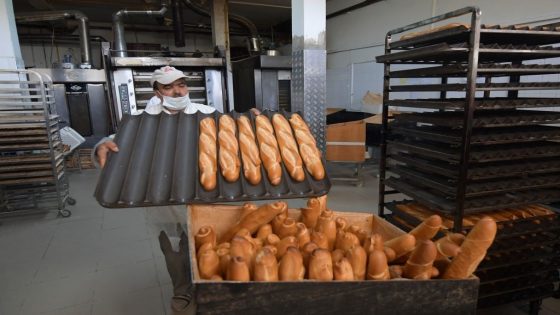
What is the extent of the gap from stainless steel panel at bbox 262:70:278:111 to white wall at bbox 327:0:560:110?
1907 millimetres

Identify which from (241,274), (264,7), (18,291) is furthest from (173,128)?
(264,7)

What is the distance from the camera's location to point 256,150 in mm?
1089

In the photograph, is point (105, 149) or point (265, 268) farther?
point (105, 149)

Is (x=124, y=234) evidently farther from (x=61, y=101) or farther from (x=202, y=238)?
(x=61, y=101)

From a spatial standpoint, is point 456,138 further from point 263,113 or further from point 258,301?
point 258,301

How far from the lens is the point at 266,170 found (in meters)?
1.06

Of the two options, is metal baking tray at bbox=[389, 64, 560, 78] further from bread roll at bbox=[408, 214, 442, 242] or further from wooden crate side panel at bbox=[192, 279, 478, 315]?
wooden crate side panel at bbox=[192, 279, 478, 315]

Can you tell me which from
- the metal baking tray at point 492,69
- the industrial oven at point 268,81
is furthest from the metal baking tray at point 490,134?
the industrial oven at point 268,81

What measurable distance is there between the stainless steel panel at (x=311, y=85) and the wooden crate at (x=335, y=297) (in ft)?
8.70

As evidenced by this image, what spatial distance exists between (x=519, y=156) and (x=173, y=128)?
1545mm

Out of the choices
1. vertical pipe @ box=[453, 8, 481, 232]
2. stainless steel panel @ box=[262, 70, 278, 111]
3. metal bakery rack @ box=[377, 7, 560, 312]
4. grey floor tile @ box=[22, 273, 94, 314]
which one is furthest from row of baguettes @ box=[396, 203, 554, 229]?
stainless steel panel @ box=[262, 70, 278, 111]

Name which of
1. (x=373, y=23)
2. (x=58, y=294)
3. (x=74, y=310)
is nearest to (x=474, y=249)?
(x=74, y=310)

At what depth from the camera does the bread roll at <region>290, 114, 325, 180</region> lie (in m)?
1.07

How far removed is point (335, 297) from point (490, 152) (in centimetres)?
120
